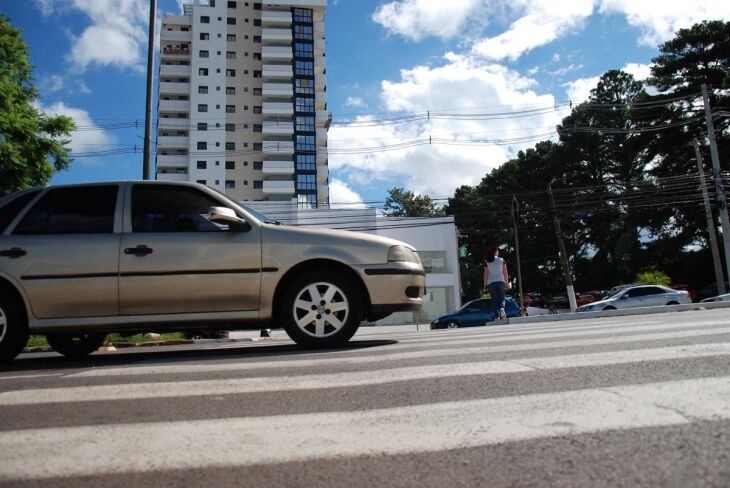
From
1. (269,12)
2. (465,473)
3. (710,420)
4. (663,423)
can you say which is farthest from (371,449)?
(269,12)

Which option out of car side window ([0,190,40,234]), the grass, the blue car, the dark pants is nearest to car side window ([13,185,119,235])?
car side window ([0,190,40,234])

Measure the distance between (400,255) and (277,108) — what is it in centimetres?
7399

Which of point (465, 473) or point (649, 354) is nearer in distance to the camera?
point (465, 473)

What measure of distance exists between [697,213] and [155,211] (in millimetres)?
43379

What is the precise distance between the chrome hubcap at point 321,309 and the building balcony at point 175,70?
8073cm

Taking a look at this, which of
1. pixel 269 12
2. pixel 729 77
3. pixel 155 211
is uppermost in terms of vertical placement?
pixel 269 12

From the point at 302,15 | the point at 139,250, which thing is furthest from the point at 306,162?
the point at 139,250

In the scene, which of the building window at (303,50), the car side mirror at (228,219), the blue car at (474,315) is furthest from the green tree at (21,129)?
the building window at (303,50)

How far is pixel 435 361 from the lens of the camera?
3.99 metres

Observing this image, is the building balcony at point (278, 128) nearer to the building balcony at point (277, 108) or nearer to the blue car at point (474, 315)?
the building balcony at point (277, 108)

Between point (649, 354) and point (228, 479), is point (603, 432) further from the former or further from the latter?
point (649, 354)

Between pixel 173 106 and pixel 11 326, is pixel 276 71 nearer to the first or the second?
pixel 173 106

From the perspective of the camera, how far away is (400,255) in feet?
17.6

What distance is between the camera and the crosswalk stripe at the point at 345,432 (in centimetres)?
205
